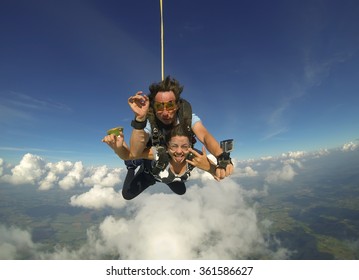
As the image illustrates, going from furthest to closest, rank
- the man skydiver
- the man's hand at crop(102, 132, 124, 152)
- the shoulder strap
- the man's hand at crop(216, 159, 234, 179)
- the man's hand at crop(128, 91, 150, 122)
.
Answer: the shoulder strap, the man skydiver, the man's hand at crop(102, 132, 124, 152), the man's hand at crop(216, 159, 234, 179), the man's hand at crop(128, 91, 150, 122)

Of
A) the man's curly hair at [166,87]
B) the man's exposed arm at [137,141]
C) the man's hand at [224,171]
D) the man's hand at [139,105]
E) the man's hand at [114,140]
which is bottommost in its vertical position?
the man's hand at [224,171]

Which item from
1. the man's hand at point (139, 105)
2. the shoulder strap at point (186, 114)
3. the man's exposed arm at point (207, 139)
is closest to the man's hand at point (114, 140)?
the man's hand at point (139, 105)

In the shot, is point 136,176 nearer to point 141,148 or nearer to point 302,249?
point 141,148

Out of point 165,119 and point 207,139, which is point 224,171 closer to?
point 207,139

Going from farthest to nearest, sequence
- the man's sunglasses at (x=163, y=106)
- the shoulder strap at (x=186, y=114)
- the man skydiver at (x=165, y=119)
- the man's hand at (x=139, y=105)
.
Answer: the shoulder strap at (x=186, y=114)
the man's sunglasses at (x=163, y=106)
the man skydiver at (x=165, y=119)
the man's hand at (x=139, y=105)

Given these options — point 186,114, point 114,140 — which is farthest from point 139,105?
point 186,114

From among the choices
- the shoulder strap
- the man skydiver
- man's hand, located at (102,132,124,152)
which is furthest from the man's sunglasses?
man's hand, located at (102,132,124,152)

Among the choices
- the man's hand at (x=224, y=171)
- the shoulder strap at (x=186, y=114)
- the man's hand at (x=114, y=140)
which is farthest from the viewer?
the shoulder strap at (x=186, y=114)

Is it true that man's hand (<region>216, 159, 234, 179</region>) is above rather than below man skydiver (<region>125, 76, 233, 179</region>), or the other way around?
below

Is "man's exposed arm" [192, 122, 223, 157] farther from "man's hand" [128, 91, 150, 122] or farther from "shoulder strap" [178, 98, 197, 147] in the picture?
"man's hand" [128, 91, 150, 122]

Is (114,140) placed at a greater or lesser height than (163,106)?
lesser

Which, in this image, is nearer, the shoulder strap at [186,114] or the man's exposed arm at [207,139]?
the man's exposed arm at [207,139]

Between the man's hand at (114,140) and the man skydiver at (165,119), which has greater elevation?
the man skydiver at (165,119)

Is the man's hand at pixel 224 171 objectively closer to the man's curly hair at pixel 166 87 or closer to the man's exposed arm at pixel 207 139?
the man's exposed arm at pixel 207 139
